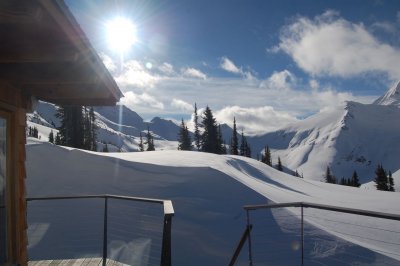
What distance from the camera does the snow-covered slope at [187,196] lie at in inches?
464

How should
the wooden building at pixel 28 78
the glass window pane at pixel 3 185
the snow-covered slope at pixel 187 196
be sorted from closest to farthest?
the wooden building at pixel 28 78 < the glass window pane at pixel 3 185 < the snow-covered slope at pixel 187 196

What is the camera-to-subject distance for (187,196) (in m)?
14.8

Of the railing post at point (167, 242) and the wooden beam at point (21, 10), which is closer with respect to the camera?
the wooden beam at point (21, 10)

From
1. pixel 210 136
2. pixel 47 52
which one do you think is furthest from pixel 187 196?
pixel 210 136

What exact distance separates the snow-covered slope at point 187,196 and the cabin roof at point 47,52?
6973mm

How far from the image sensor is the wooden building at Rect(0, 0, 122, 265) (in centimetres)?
324

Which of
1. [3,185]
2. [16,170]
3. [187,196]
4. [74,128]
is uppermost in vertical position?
[74,128]

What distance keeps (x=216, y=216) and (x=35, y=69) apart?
9.55 meters

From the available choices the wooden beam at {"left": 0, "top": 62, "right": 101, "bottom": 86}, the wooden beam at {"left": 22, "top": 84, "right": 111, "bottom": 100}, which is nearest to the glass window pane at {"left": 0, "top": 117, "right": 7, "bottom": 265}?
the wooden beam at {"left": 0, "top": 62, "right": 101, "bottom": 86}

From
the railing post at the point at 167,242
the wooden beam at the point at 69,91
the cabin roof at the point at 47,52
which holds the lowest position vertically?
the railing post at the point at 167,242

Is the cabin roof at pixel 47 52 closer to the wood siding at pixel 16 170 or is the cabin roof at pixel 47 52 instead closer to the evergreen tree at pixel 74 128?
the wood siding at pixel 16 170

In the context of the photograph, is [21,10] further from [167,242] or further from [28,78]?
[167,242]

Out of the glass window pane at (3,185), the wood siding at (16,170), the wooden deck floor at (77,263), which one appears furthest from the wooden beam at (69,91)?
the wooden deck floor at (77,263)

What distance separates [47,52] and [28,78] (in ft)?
4.09
